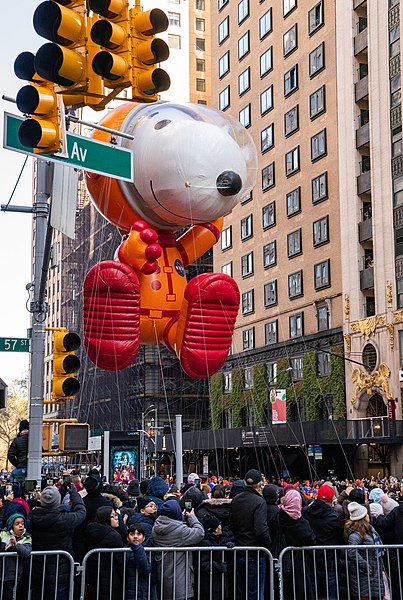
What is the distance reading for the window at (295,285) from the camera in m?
47.2

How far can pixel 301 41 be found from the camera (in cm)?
4825

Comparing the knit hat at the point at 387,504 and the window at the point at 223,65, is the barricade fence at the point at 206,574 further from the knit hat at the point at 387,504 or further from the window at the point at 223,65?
the window at the point at 223,65

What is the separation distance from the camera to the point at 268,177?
167ft

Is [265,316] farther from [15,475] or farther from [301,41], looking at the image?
[15,475]

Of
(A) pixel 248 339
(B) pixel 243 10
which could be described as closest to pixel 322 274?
(A) pixel 248 339

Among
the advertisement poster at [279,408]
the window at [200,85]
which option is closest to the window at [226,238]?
the advertisement poster at [279,408]

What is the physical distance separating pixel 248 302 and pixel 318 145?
11.3 metres

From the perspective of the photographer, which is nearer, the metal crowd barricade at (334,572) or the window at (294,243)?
the metal crowd barricade at (334,572)

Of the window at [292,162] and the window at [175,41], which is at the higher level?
the window at [175,41]

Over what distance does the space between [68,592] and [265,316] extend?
4284 centimetres

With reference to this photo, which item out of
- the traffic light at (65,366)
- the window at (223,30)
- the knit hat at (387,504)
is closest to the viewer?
the knit hat at (387,504)

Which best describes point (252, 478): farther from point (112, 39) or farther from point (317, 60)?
point (317, 60)

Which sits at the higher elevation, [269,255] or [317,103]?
[317,103]

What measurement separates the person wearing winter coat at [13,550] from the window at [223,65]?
2058 inches
